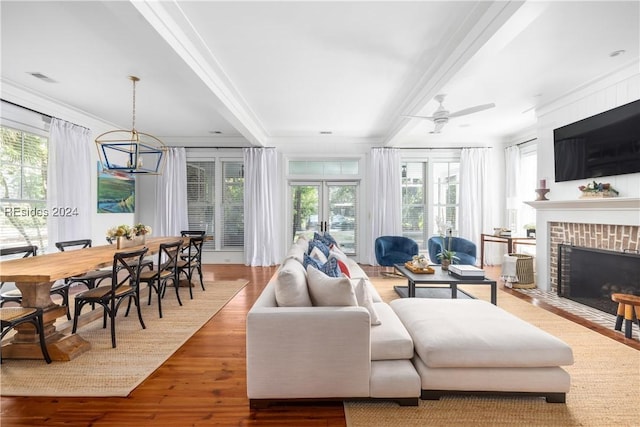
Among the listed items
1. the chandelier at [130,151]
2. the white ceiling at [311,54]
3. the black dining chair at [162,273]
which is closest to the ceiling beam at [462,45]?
the white ceiling at [311,54]

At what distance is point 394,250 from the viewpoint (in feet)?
19.3

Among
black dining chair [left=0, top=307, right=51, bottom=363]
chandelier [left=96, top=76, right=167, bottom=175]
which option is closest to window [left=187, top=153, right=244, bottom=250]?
chandelier [left=96, top=76, right=167, bottom=175]

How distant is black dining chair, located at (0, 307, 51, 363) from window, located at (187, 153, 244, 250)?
4547 mm

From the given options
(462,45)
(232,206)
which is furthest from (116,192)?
(462,45)

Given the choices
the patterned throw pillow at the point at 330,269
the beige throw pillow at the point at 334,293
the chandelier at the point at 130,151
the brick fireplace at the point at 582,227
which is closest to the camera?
the beige throw pillow at the point at 334,293

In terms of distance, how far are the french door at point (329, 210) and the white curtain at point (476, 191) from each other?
233 centimetres

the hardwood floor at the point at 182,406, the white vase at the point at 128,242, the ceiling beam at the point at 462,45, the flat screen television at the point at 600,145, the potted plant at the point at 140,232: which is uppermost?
the ceiling beam at the point at 462,45

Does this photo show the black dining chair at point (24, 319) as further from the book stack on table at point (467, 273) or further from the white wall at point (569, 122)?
the white wall at point (569, 122)

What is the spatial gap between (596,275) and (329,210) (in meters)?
4.61

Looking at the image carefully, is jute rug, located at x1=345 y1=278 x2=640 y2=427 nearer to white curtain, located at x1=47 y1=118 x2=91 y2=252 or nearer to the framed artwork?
white curtain, located at x1=47 y1=118 x2=91 y2=252

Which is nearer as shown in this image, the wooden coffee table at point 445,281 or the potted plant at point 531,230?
the wooden coffee table at point 445,281

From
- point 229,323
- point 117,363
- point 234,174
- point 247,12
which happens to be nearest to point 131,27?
point 247,12

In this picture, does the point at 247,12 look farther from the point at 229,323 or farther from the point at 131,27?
the point at 229,323

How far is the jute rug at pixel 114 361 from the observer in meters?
2.18
